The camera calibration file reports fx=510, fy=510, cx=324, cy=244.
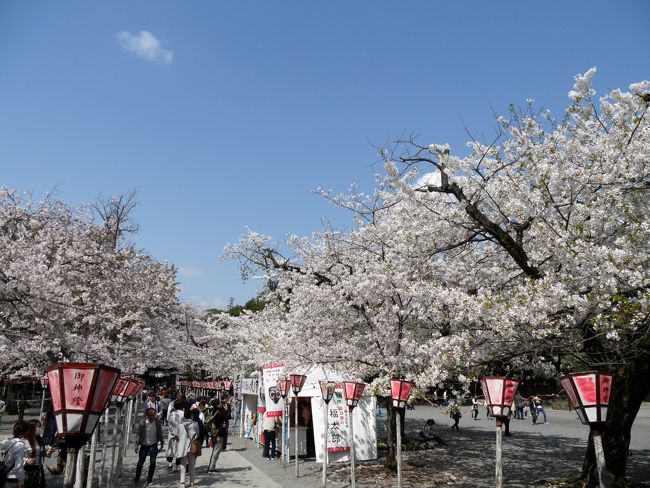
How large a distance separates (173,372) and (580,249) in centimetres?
4185

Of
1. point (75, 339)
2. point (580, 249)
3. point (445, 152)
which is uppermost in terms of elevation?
point (445, 152)

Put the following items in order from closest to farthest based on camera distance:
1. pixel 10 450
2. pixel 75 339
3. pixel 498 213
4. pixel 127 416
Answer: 1. pixel 10 450
2. pixel 498 213
3. pixel 75 339
4. pixel 127 416

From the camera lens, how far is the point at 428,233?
10.9 meters

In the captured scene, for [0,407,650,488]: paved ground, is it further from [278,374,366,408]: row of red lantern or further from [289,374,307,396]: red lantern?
[289,374,307,396]: red lantern

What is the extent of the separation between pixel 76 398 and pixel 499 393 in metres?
6.01

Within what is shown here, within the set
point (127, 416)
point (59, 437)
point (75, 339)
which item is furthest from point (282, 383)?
point (59, 437)

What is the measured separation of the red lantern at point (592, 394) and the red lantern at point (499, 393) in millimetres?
1920

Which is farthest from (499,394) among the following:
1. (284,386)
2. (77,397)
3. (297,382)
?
(284,386)

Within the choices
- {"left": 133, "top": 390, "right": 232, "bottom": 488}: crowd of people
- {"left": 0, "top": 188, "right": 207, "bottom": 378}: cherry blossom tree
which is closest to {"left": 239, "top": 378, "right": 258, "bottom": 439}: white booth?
{"left": 0, "top": 188, "right": 207, "bottom": 378}: cherry blossom tree

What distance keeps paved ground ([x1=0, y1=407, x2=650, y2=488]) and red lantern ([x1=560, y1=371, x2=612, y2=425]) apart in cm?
713

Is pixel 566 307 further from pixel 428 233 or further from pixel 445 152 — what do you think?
pixel 445 152

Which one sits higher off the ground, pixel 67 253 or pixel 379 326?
pixel 67 253

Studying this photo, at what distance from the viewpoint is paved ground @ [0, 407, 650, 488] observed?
12.5 meters

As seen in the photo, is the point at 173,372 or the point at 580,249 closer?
the point at 580,249
